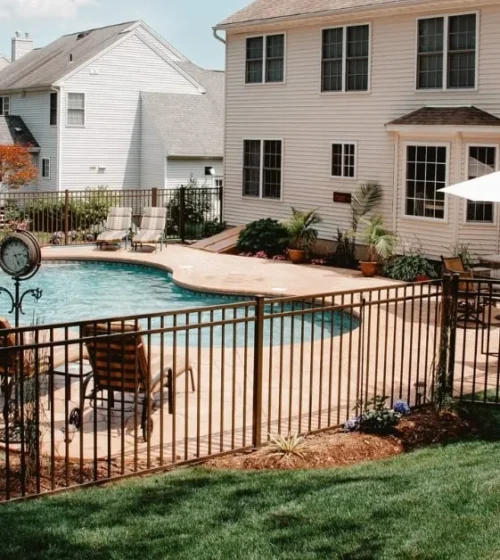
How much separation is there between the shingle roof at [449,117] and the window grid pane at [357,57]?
6.79 feet

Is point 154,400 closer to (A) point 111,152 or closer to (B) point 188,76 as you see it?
(A) point 111,152

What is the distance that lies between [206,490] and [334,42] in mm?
18947

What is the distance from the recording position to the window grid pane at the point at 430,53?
866 inches

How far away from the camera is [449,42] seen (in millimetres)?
21719

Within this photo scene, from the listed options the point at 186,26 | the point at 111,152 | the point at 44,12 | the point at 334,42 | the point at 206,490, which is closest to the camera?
the point at 206,490

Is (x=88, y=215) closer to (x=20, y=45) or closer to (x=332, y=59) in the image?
(x=332, y=59)

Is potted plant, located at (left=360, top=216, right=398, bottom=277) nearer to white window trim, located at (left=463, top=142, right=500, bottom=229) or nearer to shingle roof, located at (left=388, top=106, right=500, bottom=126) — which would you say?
white window trim, located at (left=463, top=142, right=500, bottom=229)

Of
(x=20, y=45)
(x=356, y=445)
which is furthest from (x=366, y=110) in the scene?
(x=20, y=45)

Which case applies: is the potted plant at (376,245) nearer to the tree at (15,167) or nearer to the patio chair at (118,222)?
the patio chair at (118,222)

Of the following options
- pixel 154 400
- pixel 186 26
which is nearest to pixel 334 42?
pixel 154 400

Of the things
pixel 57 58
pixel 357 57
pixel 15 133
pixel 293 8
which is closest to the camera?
pixel 357 57

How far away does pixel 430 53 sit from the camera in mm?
22156

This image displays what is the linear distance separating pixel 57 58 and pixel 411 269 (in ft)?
93.1

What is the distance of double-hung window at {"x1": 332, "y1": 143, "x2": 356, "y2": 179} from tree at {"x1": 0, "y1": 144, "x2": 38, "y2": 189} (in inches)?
675
